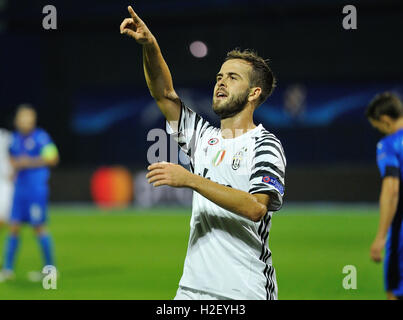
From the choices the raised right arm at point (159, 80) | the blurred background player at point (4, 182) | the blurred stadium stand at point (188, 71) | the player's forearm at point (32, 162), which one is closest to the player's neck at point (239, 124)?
the raised right arm at point (159, 80)

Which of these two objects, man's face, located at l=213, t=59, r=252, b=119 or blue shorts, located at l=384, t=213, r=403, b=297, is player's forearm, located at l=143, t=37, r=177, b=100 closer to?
man's face, located at l=213, t=59, r=252, b=119

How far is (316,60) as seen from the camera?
65.1ft

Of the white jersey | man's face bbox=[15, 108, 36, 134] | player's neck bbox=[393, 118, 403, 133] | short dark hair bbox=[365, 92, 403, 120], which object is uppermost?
man's face bbox=[15, 108, 36, 134]

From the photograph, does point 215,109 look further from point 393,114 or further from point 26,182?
point 26,182

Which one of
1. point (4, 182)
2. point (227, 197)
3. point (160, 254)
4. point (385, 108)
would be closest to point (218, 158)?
point (227, 197)

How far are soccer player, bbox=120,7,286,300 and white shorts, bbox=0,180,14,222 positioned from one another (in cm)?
647

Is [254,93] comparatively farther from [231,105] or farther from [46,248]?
[46,248]

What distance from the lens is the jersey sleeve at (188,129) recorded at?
369cm

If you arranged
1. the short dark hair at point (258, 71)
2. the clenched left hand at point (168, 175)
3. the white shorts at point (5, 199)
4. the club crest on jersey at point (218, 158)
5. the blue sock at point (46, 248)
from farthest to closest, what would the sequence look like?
the white shorts at point (5, 199)
the blue sock at point (46, 248)
the short dark hair at point (258, 71)
the club crest on jersey at point (218, 158)
the clenched left hand at point (168, 175)

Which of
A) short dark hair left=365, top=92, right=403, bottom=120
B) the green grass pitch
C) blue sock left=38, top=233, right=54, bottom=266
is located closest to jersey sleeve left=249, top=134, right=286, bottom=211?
short dark hair left=365, top=92, right=403, bottom=120

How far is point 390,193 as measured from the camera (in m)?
4.66

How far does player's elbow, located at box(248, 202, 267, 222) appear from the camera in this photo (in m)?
3.01

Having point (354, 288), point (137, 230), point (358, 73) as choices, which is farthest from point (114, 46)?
point (354, 288)

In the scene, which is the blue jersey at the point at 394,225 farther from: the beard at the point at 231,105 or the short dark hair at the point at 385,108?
the beard at the point at 231,105
